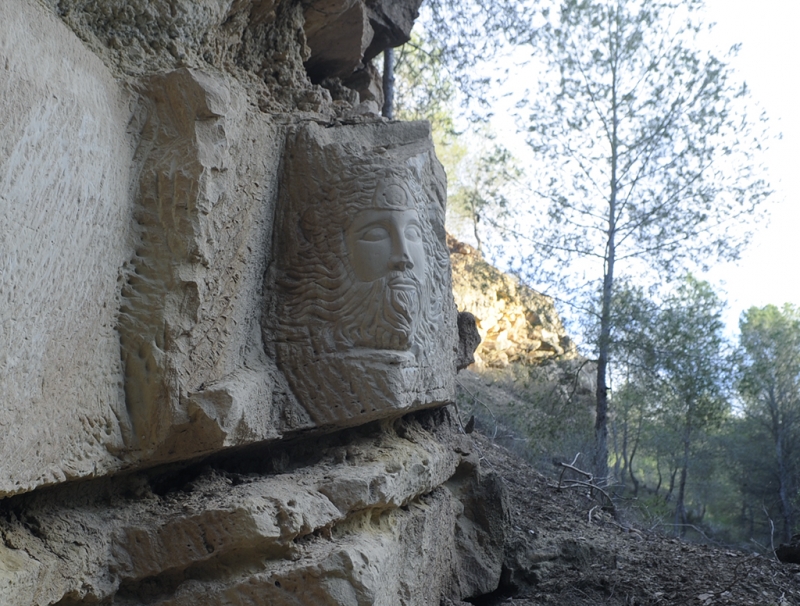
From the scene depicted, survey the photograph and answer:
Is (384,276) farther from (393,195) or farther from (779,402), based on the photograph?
(779,402)

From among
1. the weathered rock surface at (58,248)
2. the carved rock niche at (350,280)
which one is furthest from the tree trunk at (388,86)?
the weathered rock surface at (58,248)

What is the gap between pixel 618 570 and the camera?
4137 millimetres

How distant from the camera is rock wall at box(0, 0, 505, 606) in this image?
2154mm

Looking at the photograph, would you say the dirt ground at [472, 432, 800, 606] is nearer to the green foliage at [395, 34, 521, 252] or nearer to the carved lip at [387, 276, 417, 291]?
the carved lip at [387, 276, 417, 291]

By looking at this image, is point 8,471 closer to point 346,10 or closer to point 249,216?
point 249,216

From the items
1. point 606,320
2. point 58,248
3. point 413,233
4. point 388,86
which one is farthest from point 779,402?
point 58,248

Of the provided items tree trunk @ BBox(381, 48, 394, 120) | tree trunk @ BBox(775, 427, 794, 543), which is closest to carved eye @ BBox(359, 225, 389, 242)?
tree trunk @ BBox(381, 48, 394, 120)

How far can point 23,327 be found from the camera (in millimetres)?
2051

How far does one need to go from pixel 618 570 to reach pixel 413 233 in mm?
2286

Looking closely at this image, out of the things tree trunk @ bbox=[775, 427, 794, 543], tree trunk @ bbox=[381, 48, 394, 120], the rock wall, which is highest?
tree trunk @ bbox=[381, 48, 394, 120]

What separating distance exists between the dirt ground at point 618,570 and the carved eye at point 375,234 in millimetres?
1962

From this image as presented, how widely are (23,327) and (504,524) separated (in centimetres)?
286

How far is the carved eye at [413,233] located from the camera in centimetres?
322

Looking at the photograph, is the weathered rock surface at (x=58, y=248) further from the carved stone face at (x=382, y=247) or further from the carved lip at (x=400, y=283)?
the carved lip at (x=400, y=283)
